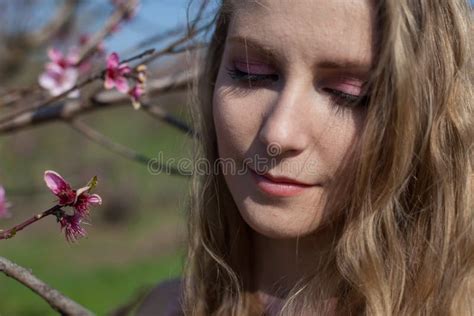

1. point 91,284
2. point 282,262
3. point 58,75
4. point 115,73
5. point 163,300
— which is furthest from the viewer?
point 91,284

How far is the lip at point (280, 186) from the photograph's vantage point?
3.59ft

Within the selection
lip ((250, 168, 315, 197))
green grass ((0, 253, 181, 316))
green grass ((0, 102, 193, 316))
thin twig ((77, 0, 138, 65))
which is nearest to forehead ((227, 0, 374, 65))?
lip ((250, 168, 315, 197))

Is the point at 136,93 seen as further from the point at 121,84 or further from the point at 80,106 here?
the point at 80,106

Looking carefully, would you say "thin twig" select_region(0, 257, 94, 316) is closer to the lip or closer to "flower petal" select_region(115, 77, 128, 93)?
the lip

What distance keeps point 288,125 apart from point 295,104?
4 cm

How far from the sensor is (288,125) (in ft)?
3.43

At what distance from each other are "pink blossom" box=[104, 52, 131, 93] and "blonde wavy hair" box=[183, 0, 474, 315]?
1.96 ft

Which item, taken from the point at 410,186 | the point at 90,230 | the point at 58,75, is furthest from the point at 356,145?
the point at 90,230

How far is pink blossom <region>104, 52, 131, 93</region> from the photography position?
149cm

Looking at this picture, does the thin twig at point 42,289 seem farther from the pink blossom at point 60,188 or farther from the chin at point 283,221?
the chin at point 283,221

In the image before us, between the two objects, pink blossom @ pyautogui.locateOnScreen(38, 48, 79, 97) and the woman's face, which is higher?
the woman's face

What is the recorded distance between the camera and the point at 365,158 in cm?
107

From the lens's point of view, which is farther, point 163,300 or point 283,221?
point 163,300

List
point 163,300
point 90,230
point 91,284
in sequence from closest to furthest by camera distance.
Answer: point 163,300
point 91,284
point 90,230
